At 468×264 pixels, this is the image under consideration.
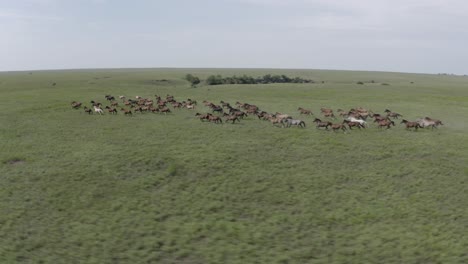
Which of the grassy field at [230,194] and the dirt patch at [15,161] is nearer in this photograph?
the grassy field at [230,194]

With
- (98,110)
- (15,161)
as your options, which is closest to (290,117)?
(98,110)

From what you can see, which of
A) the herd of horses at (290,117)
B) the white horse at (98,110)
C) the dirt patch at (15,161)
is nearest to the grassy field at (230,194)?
the dirt patch at (15,161)

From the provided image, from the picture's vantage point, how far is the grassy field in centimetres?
1547

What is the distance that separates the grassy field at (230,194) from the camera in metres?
15.5

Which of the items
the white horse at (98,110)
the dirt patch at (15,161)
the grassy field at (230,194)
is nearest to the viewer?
the grassy field at (230,194)

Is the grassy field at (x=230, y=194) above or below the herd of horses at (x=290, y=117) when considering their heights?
below

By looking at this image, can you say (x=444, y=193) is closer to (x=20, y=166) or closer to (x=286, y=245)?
(x=286, y=245)

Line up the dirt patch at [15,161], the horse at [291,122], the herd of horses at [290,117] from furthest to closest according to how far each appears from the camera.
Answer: the horse at [291,122] < the herd of horses at [290,117] < the dirt patch at [15,161]

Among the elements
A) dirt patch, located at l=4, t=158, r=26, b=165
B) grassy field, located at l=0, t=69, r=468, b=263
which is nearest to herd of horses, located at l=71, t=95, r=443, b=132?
grassy field, located at l=0, t=69, r=468, b=263

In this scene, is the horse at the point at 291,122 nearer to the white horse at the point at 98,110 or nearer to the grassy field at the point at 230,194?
the grassy field at the point at 230,194

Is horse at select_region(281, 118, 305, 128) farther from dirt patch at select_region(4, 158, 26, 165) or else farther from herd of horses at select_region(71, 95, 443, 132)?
dirt patch at select_region(4, 158, 26, 165)

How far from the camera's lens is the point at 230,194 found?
20.3 metres

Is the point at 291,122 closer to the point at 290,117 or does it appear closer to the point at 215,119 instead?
the point at 290,117

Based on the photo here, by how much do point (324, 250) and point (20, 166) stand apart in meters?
17.5
